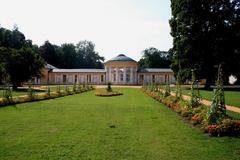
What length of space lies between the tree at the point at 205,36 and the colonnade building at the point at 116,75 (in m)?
25.9

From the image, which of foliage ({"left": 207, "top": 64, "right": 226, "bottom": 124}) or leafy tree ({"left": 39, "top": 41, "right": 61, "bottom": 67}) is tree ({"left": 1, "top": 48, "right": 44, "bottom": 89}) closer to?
foliage ({"left": 207, "top": 64, "right": 226, "bottom": 124})

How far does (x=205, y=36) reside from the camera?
35.3m

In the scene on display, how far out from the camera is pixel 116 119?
11852mm

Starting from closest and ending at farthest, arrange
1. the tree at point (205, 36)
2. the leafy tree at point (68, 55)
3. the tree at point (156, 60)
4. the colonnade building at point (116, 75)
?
the tree at point (205, 36) < the colonnade building at point (116, 75) < the tree at point (156, 60) < the leafy tree at point (68, 55)

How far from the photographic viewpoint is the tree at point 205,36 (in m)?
34.4

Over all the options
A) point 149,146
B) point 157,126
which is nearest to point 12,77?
point 157,126

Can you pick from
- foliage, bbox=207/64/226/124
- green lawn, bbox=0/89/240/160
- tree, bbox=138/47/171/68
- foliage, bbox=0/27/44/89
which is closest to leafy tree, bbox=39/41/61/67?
tree, bbox=138/47/171/68

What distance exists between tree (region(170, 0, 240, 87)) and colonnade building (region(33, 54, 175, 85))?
85.1ft

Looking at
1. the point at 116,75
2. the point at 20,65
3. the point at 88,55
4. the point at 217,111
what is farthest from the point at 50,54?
the point at 217,111

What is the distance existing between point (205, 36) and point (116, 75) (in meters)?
29.0

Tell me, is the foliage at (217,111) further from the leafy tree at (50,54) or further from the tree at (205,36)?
the leafy tree at (50,54)

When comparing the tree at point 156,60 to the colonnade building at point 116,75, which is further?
the tree at point 156,60

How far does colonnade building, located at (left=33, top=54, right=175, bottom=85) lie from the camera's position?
202ft

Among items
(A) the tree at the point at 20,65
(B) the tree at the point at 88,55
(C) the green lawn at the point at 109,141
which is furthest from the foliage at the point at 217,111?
(B) the tree at the point at 88,55
